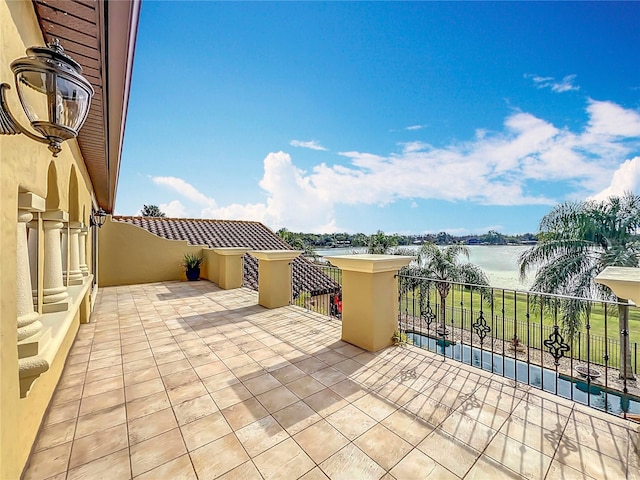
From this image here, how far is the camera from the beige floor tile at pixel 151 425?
2.14 meters

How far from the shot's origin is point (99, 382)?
118 inches

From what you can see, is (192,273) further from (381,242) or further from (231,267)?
(381,242)

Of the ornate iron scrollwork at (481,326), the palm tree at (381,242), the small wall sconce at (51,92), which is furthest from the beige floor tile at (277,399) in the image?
the palm tree at (381,242)

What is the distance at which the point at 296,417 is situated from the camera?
92.4 inches

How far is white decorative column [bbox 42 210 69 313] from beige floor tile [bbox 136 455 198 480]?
1852 mm

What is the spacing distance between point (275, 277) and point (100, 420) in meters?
3.76

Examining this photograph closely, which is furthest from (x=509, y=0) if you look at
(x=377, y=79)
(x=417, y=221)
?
(x=417, y=221)

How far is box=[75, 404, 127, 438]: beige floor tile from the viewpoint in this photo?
7.27ft

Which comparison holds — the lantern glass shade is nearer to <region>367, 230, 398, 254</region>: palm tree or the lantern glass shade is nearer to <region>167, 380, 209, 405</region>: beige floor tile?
<region>167, 380, 209, 405</region>: beige floor tile

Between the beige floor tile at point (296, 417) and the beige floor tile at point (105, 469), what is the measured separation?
3.44 feet

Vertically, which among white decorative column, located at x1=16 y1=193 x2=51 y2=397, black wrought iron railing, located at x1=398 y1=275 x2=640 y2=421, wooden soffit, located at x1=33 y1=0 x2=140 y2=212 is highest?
wooden soffit, located at x1=33 y1=0 x2=140 y2=212

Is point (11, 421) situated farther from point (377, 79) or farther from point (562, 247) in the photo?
point (377, 79)

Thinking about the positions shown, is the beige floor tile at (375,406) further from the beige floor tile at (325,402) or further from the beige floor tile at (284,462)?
the beige floor tile at (284,462)

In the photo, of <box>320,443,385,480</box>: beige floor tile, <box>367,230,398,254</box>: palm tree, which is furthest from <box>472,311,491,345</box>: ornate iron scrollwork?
<box>367,230,398,254</box>: palm tree
